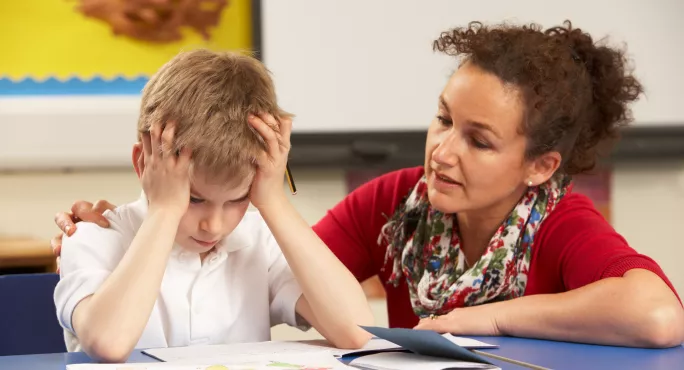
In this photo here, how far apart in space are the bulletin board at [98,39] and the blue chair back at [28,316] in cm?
127

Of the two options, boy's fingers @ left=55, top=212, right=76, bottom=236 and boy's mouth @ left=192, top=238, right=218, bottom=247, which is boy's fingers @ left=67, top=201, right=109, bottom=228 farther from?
boy's mouth @ left=192, top=238, right=218, bottom=247

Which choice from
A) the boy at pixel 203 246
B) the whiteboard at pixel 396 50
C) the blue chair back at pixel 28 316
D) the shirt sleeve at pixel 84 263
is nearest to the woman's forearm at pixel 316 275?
the boy at pixel 203 246

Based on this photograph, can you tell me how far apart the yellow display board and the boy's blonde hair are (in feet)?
4.42

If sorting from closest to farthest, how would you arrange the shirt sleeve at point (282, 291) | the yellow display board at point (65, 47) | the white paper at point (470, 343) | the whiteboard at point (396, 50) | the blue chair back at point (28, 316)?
the white paper at point (470, 343), the shirt sleeve at point (282, 291), the blue chair back at point (28, 316), the yellow display board at point (65, 47), the whiteboard at point (396, 50)

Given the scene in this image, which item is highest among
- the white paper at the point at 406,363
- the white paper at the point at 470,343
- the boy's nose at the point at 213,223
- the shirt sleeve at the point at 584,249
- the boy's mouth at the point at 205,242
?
the boy's nose at the point at 213,223

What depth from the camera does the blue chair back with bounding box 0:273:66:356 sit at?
156 cm

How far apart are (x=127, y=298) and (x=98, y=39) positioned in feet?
5.53

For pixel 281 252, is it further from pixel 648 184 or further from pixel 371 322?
pixel 648 184

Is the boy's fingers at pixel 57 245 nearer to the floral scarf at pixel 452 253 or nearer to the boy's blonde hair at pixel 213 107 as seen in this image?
the boy's blonde hair at pixel 213 107

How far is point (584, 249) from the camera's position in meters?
1.56

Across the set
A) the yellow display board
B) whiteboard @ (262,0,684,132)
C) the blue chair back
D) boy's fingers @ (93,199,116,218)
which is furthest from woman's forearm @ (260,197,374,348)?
A: whiteboard @ (262,0,684,132)

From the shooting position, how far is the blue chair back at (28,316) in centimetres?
156

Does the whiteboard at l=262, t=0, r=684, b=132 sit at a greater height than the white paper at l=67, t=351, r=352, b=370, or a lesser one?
greater

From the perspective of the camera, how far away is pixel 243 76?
134 cm
